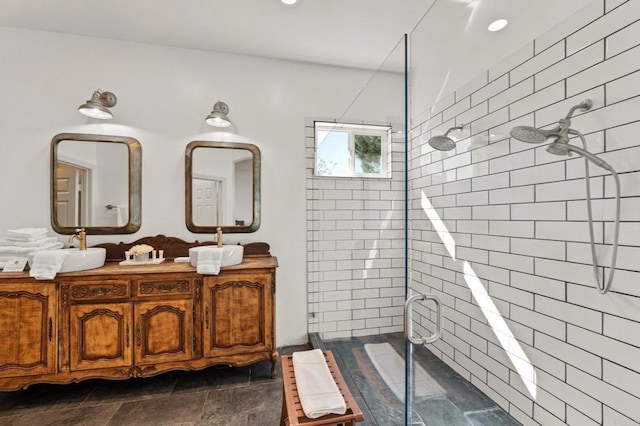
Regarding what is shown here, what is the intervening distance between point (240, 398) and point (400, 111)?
2088 millimetres

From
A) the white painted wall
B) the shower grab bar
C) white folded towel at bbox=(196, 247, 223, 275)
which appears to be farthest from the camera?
the white painted wall

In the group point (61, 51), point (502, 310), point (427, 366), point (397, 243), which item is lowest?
point (427, 366)

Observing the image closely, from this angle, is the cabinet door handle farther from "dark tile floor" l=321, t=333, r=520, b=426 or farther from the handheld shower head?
the handheld shower head

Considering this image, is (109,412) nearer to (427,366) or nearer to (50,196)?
(50,196)

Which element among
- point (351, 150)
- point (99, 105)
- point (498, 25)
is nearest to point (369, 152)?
point (351, 150)

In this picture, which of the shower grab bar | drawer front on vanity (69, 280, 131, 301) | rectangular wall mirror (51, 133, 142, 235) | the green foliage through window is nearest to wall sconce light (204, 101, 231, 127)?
rectangular wall mirror (51, 133, 142, 235)

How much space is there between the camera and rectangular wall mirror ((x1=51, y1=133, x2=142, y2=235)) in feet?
7.44

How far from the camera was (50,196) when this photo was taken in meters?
2.25

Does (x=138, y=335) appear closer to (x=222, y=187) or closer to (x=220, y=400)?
(x=220, y=400)

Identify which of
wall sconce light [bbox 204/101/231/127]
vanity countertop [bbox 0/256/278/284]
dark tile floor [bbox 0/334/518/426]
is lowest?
dark tile floor [bbox 0/334/518/426]

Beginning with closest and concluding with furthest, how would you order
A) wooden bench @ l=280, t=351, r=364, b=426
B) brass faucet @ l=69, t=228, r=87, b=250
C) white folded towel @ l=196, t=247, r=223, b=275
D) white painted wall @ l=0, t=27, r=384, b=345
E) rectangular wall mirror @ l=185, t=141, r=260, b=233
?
wooden bench @ l=280, t=351, r=364, b=426, white folded towel @ l=196, t=247, r=223, b=275, brass faucet @ l=69, t=228, r=87, b=250, white painted wall @ l=0, t=27, r=384, b=345, rectangular wall mirror @ l=185, t=141, r=260, b=233

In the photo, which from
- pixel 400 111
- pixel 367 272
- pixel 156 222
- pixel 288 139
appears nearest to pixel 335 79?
pixel 288 139

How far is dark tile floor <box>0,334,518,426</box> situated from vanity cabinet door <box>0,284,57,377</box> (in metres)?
0.28

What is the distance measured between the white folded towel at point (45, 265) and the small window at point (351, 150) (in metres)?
1.97
